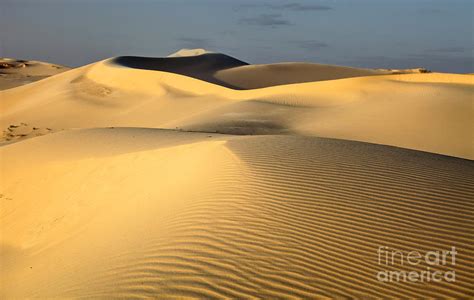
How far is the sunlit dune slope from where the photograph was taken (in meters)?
15.4

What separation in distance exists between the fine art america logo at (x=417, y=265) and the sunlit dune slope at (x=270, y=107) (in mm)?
9191

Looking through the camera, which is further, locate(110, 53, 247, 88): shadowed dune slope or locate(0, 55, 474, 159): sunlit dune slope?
locate(110, 53, 247, 88): shadowed dune slope

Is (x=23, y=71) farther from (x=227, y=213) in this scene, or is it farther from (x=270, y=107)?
(x=227, y=213)

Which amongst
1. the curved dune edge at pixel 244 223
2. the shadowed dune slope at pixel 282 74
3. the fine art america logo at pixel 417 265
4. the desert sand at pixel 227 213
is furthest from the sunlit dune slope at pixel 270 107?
the shadowed dune slope at pixel 282 74

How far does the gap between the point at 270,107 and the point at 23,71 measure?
1595 inches

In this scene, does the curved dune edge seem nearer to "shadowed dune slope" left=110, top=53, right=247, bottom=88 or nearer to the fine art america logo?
the fine art america logo

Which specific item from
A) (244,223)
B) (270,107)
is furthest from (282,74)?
(244,223)

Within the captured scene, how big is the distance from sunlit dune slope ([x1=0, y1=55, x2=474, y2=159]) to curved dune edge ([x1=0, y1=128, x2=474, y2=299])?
7182 mm

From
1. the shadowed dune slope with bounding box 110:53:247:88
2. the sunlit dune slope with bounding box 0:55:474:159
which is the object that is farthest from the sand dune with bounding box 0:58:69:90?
the sunlit dune slope with bounding box 0:55:474:159

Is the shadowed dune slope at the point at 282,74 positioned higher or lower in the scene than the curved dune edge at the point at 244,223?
higher

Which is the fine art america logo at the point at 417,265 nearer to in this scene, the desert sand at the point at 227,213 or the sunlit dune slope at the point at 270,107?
the desert sand at the point at 227,213

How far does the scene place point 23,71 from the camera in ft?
171

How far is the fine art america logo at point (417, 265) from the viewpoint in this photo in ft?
13.8

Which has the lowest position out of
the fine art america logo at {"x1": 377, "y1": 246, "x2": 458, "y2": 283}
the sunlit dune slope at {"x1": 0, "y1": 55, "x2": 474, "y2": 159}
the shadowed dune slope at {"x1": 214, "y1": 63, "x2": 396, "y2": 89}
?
the fine art america logo at {"x1": 377, "y1": 246, "x2": 458, "y2": 283}
